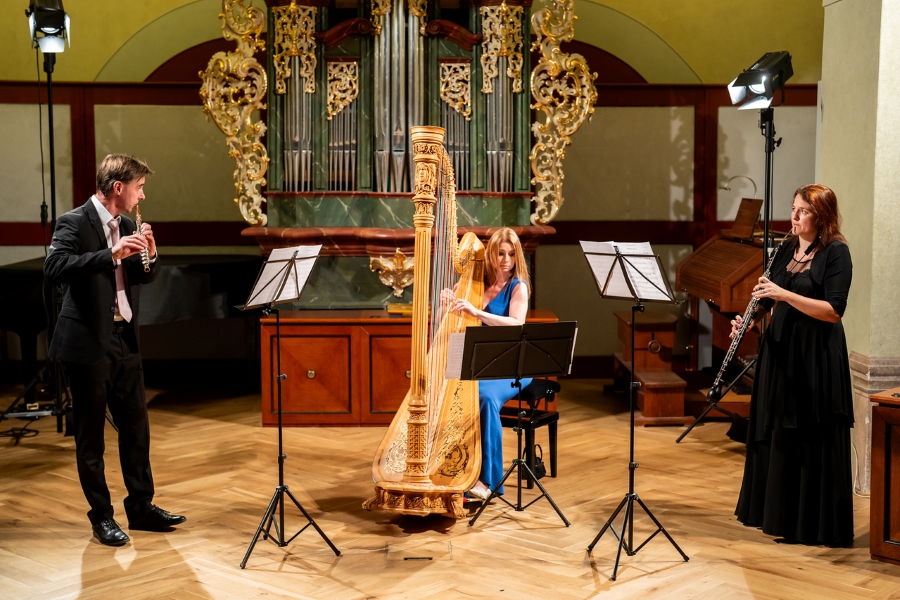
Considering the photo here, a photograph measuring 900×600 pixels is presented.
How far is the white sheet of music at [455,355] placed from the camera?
423 cm

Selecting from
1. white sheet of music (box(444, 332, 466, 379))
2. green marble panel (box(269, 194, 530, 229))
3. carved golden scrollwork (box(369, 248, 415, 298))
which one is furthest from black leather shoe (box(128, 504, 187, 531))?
green marble panel (box(269, 194, 530, 229))

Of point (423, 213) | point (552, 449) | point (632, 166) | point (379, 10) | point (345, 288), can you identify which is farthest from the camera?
point (632, 166)

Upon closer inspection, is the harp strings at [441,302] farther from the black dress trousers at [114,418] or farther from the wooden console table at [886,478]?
the wooden console table at [886,478]

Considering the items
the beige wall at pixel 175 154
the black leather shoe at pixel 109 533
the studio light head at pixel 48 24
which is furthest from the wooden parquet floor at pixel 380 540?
the studio light head at pixel 48 24

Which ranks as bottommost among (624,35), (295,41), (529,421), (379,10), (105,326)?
(529,421)

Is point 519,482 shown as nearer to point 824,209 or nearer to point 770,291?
point 770,291

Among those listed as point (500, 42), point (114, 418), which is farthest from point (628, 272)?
point (500, 42)

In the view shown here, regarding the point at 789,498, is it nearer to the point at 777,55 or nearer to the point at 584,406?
the point at 584,406

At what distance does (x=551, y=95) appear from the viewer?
670 cm

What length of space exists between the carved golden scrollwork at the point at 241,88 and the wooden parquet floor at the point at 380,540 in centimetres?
178

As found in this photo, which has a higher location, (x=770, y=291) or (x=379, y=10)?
(x=379, y=10)

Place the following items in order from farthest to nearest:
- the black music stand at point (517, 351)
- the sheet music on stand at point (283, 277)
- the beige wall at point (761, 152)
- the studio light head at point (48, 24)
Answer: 1. the beige wall at point (761, 152)
2. the studio light head at point (48, 24)
3. the black music stand at point (517, 351)
4. the sheet music on stand at point (283, 277)

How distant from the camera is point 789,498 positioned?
445 cm

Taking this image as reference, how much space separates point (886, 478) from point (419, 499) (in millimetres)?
1990
